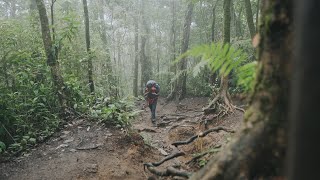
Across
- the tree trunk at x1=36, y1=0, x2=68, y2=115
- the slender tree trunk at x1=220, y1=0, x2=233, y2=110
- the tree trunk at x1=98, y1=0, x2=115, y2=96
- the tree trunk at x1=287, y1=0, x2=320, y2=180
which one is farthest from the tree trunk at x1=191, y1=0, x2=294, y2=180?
the tree trunk at x1=98, y1=0, x2=115, y2=96

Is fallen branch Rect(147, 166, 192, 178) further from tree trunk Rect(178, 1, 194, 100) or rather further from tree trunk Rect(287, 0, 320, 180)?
tree trunk Rect(178, 1, 194, 100)

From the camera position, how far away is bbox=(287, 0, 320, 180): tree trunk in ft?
3.50

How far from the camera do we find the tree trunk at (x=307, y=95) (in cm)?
107

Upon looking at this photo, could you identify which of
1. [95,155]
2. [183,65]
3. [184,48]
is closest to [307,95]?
[95,155]

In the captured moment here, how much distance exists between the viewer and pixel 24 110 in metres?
8.26

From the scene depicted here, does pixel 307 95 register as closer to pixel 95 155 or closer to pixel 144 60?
pixel 95 155

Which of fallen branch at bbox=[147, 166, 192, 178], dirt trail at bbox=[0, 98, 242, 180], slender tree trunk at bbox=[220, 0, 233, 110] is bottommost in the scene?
dirt trail at bbox=[0, 98, 242, 180]

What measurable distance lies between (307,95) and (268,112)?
922 mm

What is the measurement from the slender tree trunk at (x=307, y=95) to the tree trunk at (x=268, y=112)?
2.52ft

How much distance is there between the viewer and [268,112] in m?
1.98

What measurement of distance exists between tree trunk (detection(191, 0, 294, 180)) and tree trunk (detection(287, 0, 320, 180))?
0.77 m

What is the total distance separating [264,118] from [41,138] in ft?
23.3

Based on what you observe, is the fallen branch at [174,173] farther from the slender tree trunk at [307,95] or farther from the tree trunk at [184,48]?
the tree trunk at [184,48]

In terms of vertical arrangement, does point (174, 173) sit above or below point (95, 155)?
above
